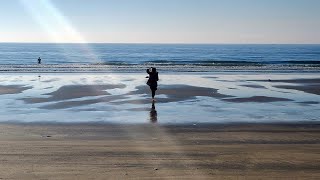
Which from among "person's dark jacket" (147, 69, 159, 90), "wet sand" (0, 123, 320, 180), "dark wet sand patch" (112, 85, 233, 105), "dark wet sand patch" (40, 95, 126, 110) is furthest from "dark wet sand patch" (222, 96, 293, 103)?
"wet sand" (0, 123, 320, 180)

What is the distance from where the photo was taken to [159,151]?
1070cm

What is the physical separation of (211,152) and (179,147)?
99cm

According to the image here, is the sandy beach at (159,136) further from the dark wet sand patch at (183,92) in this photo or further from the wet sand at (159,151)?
the dark wet sand patch at (183,92)

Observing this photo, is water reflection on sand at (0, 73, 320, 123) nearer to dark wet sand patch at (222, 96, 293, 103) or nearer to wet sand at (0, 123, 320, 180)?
dark wet sand patch at (222, 96, 293, 103)

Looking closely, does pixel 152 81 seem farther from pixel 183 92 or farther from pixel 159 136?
pixel 159 136

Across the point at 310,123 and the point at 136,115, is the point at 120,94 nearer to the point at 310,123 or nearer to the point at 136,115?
the point at 136,115

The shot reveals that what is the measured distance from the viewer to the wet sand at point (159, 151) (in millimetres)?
8820

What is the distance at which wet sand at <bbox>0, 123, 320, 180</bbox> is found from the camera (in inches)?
347

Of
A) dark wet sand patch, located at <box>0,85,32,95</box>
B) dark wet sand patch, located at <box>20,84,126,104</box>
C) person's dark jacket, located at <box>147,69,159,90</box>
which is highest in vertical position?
person's dark jacket, located at <box>147,69,159,90</box>

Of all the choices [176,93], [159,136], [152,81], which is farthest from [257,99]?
[159,136]

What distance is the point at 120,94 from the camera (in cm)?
2466

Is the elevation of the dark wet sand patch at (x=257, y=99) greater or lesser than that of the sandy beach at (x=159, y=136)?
lesser

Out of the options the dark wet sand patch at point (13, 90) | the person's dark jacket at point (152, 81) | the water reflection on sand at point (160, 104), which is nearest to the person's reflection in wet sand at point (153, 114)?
the water reflection on sand at point (160, 104)

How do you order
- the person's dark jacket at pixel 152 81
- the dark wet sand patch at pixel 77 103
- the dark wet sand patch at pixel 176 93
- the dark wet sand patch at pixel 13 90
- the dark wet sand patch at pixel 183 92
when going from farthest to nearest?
the dark wet sand patch at pixel 13 90 < the dark wet sand patch at pixel 183 92 < the dark wet sand patch at pixel 176 93 < the person's dark jacket at pixel 152 81 < the dark wet sand patch at pixel 77 103
